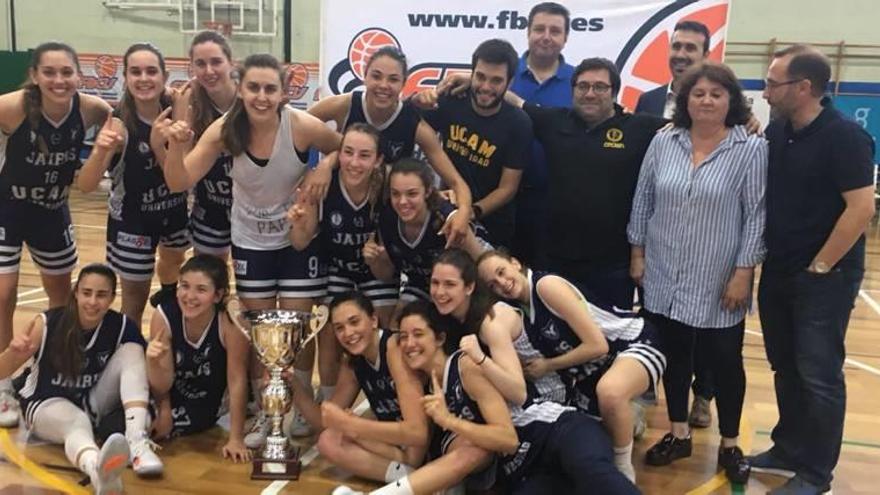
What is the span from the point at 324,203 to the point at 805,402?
2.24 metres

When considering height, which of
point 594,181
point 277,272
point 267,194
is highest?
point 594,181

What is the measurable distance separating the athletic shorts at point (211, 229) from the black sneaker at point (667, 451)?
2323 millimetres

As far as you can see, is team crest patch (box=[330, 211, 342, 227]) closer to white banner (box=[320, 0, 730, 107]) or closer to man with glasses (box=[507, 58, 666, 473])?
man with glasses (box=[507, 58, 666, 473])

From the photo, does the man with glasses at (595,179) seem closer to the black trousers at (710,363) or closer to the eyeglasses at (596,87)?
the eyeglasses at (596,87)

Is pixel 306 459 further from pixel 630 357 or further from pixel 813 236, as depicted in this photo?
pixel 813 236

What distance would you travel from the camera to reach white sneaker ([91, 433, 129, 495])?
2865 millimetres

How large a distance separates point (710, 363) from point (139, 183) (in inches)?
112

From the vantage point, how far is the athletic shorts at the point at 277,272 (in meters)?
3.61

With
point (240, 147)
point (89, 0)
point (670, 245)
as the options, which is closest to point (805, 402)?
point (670, 245)

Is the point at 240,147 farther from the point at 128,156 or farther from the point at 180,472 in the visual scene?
the point at 180,472

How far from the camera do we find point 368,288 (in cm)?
372

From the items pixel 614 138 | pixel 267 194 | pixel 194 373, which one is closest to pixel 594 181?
pixel 614 138

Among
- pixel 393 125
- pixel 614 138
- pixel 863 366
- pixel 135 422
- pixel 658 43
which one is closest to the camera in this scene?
pixel 135 422

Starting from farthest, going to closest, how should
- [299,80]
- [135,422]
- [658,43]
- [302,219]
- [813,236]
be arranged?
1. [299,80]
2. [658,43]
3. [302,219]
4. [135,422]
5. [813,236]
